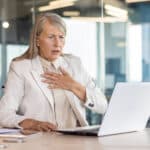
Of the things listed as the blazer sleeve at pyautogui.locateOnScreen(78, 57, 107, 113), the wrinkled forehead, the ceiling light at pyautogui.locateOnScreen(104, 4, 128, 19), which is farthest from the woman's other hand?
the ceiling light at pyautogui.locateOnScreen(104, 4, 128, 19)

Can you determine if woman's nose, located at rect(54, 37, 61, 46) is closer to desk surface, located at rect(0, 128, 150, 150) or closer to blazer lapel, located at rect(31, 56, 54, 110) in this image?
blazer lapel, located at rect(31, 56, 54, 110)

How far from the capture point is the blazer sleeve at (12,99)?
2.51 meters

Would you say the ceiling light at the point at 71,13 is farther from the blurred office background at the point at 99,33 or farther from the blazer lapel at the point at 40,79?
the blazer lapel at the point at 40,79

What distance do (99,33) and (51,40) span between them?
4546mm

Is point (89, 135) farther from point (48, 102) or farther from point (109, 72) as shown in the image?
point (109, 72)

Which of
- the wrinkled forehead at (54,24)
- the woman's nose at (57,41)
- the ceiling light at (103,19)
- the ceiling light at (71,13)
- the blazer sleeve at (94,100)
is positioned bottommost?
the blazer sleeve at (94,100)

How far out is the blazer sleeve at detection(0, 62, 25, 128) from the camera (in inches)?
98.7

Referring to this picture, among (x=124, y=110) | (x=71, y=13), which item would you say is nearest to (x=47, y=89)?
(x=124, y=110)

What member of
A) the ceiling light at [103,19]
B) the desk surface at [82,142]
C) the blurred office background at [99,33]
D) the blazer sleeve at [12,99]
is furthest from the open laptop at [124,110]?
the ceiling light at [103,19]

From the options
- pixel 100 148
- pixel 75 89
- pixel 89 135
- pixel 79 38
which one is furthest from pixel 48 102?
pixel 79 38

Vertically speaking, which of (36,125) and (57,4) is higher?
(57,4)

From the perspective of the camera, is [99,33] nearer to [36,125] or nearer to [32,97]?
[32,97]

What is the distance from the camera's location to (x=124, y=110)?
7.14 ft

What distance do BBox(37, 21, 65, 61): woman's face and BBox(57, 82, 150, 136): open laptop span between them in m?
0.60
